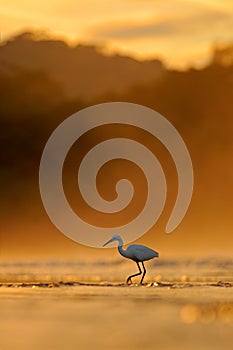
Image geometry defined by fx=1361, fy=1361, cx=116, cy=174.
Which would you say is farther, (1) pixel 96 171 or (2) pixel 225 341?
(1) pixel 96 171

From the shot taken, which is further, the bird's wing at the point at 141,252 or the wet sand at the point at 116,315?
the bird's wing at the point at 141,252

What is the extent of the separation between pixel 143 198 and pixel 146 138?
27.5 feet

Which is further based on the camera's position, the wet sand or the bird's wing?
the bird's wing

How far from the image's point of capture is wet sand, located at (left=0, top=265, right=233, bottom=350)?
17797mm

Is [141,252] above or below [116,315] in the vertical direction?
above

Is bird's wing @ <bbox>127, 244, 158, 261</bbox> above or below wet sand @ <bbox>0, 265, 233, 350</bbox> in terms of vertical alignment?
above

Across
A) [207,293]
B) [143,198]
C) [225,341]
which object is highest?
[143,198]

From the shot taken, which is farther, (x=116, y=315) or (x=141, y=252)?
(x=141, y=252)

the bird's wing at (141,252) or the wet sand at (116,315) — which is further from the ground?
the bird's wing at (141,252)

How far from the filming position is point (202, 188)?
63.8 meters

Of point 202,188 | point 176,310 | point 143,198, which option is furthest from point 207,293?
point 202,188

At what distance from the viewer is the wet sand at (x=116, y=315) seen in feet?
58.4

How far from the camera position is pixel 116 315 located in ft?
68.7

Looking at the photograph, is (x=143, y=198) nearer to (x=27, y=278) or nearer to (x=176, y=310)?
(x=27, y=278)
